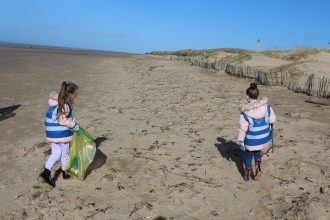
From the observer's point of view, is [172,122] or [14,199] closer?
[14,199]

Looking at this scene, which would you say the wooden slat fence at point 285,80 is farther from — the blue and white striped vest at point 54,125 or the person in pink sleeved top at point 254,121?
the blue and white striped vest at point 54,125

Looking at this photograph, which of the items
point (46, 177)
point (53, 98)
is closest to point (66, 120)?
point (53, 98)

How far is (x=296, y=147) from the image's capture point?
4.71 meters

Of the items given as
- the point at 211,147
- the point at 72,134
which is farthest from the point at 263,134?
the point at 72,134

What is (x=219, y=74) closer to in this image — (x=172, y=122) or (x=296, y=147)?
(x=172, y=122)

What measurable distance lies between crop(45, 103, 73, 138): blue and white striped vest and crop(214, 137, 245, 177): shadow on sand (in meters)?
2.38

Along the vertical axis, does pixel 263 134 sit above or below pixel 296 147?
above

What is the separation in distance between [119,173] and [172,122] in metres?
2.48

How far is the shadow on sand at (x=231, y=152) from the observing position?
4171 millimetres

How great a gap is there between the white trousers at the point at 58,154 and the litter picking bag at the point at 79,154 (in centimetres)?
9

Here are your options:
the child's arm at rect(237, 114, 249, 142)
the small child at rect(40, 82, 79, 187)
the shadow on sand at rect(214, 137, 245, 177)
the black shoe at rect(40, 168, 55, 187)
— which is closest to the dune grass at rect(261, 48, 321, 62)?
the shadow on sand at rect(214, 137, 245, 177)

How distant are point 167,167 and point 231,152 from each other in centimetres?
120

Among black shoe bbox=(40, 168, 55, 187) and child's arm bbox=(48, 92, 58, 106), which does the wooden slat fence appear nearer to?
child's arm bbox=(48, 92, 58, 106)

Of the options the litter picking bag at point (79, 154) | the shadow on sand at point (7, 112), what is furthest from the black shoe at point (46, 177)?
the shadow on sand at point (7, 112)
